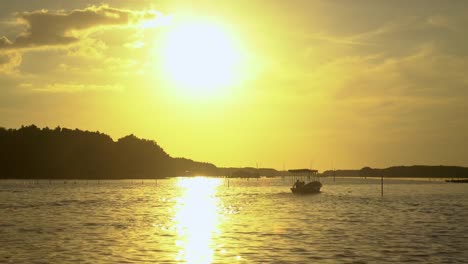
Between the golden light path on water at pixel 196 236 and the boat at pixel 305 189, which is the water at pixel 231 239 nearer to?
the golden light path on water at pixel 196 236

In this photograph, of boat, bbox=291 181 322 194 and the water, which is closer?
the water

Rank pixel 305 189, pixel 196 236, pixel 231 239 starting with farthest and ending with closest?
pixel 305 189 < pixel 196 236 < pixel 231 239

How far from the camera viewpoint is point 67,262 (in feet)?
135

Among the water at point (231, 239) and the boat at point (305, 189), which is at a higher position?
the boat at point (305, 189)

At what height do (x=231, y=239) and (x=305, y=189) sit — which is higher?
(x=305, y=189)

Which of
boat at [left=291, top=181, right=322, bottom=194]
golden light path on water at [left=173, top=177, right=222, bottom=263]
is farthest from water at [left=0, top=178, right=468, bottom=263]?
boat at [left=291, top=181, right=322, bottom=194]

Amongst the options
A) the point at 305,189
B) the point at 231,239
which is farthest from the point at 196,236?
the point at 305,189

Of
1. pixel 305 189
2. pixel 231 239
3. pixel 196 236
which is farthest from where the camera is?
pixel 305 189

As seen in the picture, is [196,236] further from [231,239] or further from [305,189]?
[305,189]

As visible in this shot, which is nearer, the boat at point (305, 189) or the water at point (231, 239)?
the water at point (231, 239)

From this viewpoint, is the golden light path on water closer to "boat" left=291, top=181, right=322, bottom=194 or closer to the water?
the water

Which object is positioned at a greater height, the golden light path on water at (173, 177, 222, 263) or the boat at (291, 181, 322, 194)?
the boat at (291, 181, 322, 194)

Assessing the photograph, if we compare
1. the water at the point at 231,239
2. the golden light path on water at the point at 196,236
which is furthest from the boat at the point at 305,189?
the water at the point at 231,239

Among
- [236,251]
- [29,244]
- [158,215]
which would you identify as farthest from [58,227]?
[236,251]
